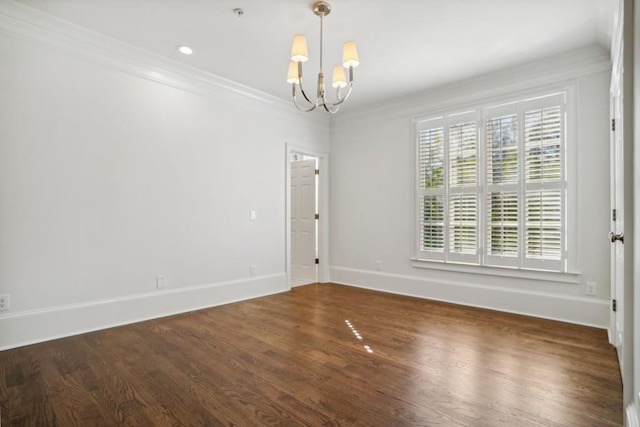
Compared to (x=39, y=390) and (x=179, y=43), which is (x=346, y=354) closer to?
(x=39, y=390)

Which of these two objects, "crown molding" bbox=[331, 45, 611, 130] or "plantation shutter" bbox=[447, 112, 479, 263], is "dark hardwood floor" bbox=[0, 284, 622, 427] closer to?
"plantation shutter" bbox=[447, 112, 479, 263]

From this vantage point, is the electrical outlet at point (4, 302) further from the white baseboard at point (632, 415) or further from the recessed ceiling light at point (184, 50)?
the white baseboard at point (632, 415)

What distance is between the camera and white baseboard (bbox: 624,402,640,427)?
141 cm

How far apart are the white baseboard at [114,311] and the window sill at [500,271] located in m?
2.29

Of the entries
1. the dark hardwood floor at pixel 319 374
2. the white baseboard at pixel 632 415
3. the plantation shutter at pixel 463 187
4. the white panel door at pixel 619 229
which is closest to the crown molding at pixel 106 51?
the dark hardwood floor at pixel 319 374

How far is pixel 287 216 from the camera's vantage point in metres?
5.03

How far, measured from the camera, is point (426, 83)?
4301 mm

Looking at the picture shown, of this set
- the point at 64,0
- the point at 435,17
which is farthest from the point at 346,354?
the point at 64,0

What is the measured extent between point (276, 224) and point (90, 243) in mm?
2310

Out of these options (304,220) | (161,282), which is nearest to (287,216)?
(304,220)

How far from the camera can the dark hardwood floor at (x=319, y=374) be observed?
5.99 ft

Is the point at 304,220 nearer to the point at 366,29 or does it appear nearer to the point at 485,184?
the point at 485,184

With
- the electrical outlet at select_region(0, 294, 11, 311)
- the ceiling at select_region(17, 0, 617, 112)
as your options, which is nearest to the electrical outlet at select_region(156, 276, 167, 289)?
the electrical outlet at select_region(0, 294, 11, 311)

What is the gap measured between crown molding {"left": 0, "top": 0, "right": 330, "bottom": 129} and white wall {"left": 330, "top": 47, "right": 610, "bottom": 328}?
195 centimetres
